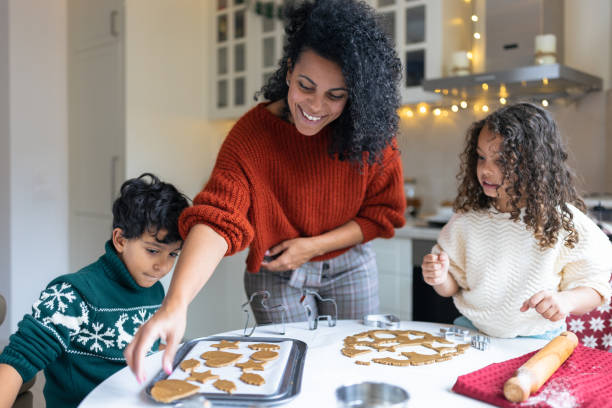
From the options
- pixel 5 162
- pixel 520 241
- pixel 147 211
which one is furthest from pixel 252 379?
pixel 5 162

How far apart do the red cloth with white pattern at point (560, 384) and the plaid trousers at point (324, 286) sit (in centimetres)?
55

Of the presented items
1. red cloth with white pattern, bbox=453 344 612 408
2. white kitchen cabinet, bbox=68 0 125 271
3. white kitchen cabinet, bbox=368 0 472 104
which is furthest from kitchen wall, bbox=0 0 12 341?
red cloth with white pattern, bbox=453 344 612 408

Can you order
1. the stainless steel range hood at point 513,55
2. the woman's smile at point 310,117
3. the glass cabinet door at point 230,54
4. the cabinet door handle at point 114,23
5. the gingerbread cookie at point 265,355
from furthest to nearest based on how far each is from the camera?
the glass cabinet door at point 230,54 → the cabinet door handle at point 114,23 → the stainless steel range hood at point 513,55 → the woman's smile at point 310,117 → the gingerbread cookie at point 265,355

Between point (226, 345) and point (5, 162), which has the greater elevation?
point (5, 162)

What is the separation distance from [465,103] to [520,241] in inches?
67.8

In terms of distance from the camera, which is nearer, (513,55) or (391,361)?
(391,361)

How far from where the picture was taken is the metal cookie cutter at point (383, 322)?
1.17 metres

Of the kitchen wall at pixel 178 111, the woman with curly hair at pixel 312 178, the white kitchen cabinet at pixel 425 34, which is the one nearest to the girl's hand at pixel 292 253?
the woman with curly hair at pixel 312 178

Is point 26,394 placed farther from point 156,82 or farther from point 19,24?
point 19,24

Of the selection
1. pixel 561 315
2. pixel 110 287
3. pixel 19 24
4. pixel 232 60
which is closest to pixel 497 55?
pixel 232 60

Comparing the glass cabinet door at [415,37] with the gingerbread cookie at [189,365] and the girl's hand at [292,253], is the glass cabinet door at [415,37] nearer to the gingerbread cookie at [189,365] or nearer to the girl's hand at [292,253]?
the girl's hand at [292,253]

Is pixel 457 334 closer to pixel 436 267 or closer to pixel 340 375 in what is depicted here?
pixel 436 267

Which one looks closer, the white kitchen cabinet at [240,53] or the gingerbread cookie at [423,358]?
the gingerbread cookie at [423,358]

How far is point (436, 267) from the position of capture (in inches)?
44.4
